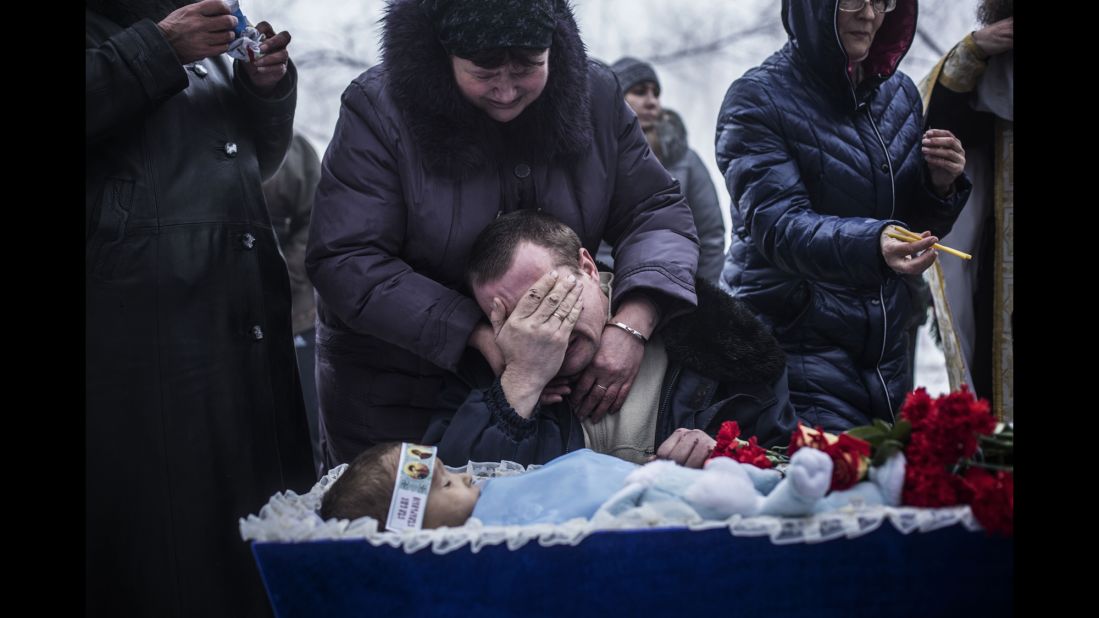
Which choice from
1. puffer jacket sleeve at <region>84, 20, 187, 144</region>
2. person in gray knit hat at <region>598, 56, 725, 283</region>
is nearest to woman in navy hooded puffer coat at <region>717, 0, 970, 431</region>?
puffer jacket sleeve at <region>84, 20, 187, 144</region>

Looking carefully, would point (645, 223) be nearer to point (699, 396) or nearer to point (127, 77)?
point (699, 396)

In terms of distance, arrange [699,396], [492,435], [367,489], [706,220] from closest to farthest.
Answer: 1. [367,489]
2. [492,435]
3. [699,396]
4. [706,220]

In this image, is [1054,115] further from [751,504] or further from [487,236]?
[487,236]

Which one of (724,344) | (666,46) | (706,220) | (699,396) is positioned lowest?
(699,396)

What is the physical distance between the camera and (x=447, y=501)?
171cm

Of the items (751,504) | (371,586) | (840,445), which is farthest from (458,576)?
(840,445)

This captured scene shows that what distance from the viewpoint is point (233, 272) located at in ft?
7.24

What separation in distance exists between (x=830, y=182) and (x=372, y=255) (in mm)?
1114

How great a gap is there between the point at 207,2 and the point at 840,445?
59.1 inches

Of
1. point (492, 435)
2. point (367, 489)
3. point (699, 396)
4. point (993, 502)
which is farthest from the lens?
point (699, 396)

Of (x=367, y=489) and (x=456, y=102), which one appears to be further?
(x=456, y=102)

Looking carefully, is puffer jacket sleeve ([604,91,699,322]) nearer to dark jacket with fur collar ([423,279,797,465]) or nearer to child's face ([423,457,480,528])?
dark jacket with fur collar ([423,279,797,465])

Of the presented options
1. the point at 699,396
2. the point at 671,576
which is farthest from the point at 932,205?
the point at 671,576

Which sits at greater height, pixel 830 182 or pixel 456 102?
pixel 456 102
